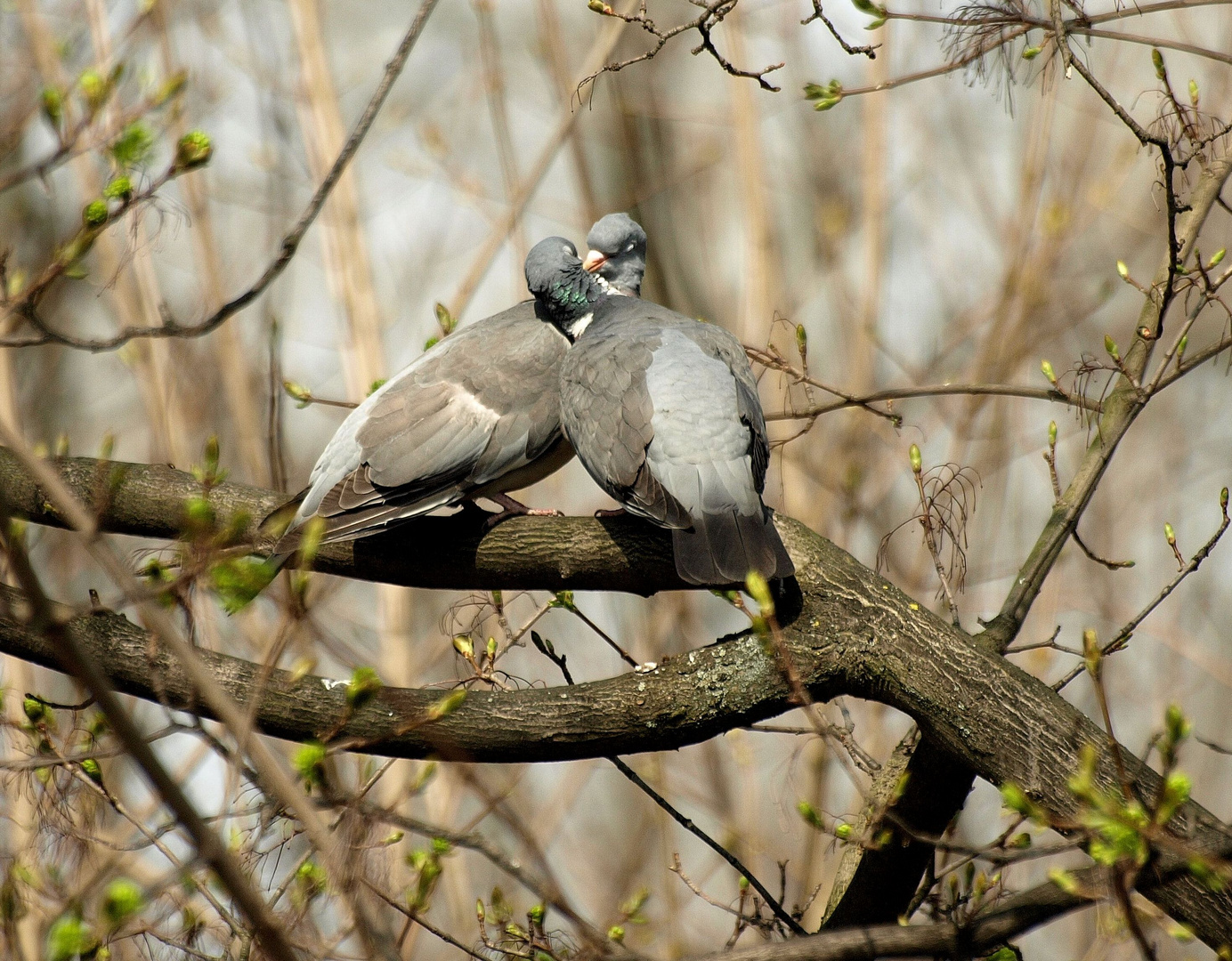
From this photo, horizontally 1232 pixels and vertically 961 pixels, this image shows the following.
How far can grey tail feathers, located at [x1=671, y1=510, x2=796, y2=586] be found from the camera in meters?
2.84

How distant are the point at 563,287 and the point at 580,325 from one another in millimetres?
148

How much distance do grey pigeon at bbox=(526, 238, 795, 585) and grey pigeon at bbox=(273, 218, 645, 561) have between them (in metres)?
0.22

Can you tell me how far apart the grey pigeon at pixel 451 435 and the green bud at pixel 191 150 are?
1207 mm

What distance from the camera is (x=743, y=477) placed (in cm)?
313

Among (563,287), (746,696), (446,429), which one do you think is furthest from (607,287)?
(746,696)

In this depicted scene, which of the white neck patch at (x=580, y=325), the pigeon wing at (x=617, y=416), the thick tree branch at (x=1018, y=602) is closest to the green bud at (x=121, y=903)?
the pigeon wing at (x=617, y=416)

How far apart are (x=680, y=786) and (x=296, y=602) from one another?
18.6 ft

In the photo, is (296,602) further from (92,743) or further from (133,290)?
(133,290)

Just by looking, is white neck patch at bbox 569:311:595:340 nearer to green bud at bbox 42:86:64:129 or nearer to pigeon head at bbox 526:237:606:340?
pigeon head at bbox 526:237:606:340

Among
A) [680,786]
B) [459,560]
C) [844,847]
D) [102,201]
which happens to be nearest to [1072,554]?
[680,786]

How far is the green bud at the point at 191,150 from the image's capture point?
7.71ft

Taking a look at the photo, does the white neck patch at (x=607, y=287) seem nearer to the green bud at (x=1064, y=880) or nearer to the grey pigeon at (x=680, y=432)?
the grey pigeon at (x=680, y=432)

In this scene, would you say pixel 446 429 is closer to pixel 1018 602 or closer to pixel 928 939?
pixel 1018 602

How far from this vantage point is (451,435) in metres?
3.72
